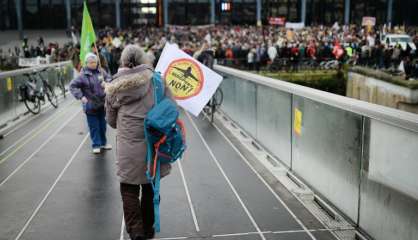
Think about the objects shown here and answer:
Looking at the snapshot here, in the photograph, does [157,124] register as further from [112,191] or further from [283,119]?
[283,119]

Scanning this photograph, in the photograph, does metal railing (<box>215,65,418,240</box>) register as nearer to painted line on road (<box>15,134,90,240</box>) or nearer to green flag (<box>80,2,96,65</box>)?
green flag (<box>80,2,96,65</box>)

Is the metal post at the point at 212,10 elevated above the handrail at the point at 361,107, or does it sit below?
above

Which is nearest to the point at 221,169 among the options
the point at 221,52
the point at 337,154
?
the point at 337,154

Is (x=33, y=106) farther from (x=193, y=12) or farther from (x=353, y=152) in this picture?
(x=193, y=12)

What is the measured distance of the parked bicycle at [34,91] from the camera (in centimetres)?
1306

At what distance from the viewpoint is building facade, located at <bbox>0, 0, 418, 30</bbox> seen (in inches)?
2338

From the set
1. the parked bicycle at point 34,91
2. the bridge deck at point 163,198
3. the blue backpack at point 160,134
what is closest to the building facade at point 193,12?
the parked bicycle at point 34,91

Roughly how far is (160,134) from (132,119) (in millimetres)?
293

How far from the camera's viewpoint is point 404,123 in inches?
162

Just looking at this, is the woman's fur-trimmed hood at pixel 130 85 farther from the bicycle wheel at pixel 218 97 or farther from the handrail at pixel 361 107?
the bicycle wheel at pixel 218 97

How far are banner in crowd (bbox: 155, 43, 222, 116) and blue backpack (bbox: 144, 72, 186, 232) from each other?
74.5 inches

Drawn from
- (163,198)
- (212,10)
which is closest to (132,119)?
(163,198)

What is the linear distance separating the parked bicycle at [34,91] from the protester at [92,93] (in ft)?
16.6

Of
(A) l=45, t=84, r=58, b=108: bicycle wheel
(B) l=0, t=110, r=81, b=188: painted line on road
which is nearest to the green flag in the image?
(B) l=0, t=110, r=81, b=188: painted line on road
